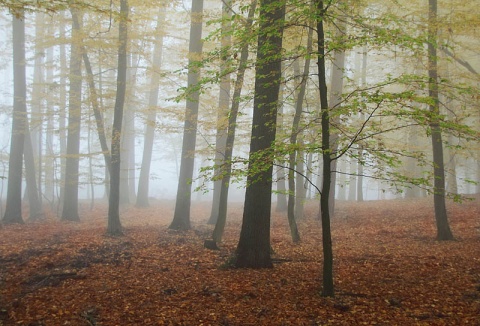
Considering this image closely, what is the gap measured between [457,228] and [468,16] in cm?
703

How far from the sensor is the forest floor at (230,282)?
5.64 meters

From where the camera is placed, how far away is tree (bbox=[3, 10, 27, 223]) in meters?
15.8

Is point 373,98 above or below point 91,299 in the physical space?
above

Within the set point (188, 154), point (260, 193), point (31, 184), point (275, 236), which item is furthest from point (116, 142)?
point (31, 184)

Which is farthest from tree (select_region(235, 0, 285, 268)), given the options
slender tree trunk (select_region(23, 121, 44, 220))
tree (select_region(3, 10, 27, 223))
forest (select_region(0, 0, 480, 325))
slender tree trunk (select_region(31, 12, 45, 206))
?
slender tree trunk (select_region(23, 121, 44, 220))

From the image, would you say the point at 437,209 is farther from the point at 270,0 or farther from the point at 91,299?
the point at 91,299

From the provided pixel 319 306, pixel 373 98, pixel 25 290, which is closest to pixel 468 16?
pixel 373 98

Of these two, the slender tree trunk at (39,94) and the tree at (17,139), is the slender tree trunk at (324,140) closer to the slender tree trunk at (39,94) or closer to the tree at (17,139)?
the slender tree trunk at (39,94)

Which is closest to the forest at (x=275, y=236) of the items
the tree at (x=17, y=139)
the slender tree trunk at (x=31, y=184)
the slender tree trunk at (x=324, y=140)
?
the slender tree trunk at (x=324, y=140)

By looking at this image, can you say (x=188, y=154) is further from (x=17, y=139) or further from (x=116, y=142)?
(x=17, y=139)

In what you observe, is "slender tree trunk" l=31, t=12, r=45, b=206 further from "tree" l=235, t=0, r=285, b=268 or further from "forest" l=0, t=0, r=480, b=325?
"tree" l=235, t=0, r=285, b=268

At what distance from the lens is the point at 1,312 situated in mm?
5719

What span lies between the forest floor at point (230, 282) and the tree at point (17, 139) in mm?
4399

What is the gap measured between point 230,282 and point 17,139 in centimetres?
1403
